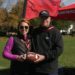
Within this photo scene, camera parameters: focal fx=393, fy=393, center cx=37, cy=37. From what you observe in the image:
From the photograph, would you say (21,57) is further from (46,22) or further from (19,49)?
(46,22)

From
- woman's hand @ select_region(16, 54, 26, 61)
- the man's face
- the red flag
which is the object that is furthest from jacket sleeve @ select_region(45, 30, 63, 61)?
the red flag

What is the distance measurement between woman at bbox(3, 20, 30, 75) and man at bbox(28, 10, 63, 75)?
0.13 metres

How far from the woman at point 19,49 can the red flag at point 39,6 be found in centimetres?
208

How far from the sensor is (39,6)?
834 cm

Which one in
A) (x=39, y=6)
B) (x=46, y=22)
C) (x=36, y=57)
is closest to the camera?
(x=36, y=57)

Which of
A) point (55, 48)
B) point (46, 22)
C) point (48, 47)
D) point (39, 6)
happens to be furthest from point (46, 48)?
point (39, 6)

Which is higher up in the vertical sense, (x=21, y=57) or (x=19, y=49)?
(x=19, y=49)

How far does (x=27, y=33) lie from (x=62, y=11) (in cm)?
470

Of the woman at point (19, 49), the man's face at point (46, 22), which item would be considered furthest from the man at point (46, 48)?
the woman at point (19, 49)

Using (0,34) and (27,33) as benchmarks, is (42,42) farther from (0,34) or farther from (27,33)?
(0,34)

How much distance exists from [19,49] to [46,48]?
433mm

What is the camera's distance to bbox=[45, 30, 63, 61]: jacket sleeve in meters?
5.84

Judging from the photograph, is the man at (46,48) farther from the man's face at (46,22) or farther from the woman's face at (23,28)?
the woman's face at (23,28)

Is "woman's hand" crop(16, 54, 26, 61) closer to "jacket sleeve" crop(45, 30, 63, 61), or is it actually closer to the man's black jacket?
the man's black jacket
